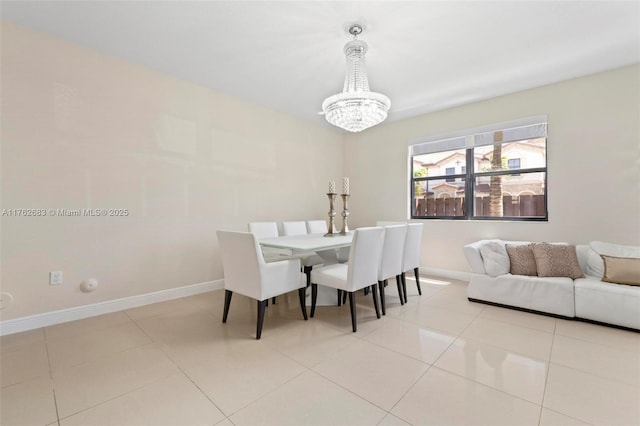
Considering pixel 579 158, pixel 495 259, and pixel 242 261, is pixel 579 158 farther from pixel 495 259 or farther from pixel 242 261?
pixel 242 261

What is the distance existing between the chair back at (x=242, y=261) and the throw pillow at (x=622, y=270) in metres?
3.16

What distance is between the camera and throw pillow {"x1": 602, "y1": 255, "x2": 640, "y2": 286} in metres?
2.48

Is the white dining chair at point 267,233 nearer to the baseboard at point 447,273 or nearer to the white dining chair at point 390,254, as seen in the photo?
the white dining chair at point 390,254

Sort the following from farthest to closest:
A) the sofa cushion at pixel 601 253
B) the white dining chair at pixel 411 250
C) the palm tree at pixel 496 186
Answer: the palm tree at pixel 496 186, the white dining chair at pixel 411 250, the sofa cushion at pixel 601 253

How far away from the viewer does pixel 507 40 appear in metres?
2.51

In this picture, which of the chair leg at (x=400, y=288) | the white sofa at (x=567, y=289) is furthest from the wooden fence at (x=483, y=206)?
the chair leg at (x=400, y=288)

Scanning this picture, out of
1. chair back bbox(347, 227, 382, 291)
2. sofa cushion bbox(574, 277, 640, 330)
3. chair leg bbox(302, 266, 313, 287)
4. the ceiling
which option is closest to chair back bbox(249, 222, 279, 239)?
chair leg bbox(302, 266, 313, 287)

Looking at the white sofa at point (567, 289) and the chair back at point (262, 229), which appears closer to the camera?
the white sofa at point (567, 289)

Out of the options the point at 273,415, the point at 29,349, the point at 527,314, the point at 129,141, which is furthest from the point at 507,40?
the point at 29,349

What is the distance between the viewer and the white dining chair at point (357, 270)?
238 centimetres

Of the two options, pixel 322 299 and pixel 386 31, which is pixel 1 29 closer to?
pixel 386 31

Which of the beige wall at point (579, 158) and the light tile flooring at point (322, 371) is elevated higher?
the beige wall at point (579, 158)

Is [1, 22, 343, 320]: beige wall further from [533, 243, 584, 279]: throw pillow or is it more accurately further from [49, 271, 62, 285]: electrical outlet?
[533, 243, 584, 279]: throw pillow

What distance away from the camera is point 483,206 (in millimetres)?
3947
